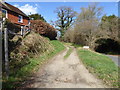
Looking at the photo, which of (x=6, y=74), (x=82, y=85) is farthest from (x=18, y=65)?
(x=82, y=85)

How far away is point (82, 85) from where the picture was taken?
2992 millimetres

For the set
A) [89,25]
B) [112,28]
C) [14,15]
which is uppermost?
[14,15]

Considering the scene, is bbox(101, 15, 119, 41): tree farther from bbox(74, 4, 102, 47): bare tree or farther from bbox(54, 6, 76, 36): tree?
bbox(54, 6, 76, 36): tree

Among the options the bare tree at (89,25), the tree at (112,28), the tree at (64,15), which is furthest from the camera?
the tree at (64,15)

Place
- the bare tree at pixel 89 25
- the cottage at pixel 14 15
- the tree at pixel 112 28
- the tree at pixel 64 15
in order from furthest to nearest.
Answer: the tree at pixel 64 15 < the bare tree at pixel 89 25 < the tree at pixel 112 28 < the cottage at pixel 14 15

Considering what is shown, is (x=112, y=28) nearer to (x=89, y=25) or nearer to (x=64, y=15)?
(x=89, y=25)

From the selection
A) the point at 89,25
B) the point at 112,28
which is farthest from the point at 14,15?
the point at 112,28

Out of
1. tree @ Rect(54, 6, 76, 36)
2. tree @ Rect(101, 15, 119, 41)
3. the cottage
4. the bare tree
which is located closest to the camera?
the cottage

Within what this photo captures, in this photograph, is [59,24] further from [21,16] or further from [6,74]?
[6,74]

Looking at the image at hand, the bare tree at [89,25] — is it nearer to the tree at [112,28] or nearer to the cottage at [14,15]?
the tree at [112,28]

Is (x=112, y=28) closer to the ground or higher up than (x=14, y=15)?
closer to the ground

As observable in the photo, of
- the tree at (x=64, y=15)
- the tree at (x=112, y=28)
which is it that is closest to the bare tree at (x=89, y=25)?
the tree at (x=112, y=28)

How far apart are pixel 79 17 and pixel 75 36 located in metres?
4.56

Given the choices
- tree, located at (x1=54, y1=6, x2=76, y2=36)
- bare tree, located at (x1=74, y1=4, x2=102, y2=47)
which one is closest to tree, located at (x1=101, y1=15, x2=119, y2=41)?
bare tree, located at (x1=74, y1=4, x2=102, y2=47)
